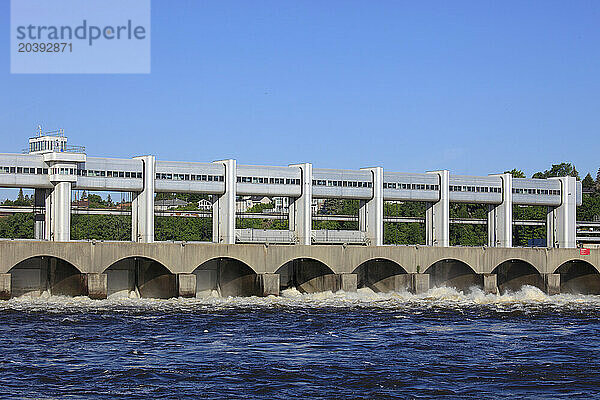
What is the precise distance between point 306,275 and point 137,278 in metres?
15.7

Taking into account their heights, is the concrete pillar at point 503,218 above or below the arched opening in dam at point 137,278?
above

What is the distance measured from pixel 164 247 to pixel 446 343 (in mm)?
30017

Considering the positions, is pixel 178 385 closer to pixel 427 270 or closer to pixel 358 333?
pixel 358 333

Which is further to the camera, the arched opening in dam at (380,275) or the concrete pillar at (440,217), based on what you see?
the concrete pillar at (440,217)

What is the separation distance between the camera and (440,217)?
91.9 m

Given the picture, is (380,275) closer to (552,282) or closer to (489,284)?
(489,284)

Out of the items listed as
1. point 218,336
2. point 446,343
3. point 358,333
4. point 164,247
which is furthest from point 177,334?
point 164,247

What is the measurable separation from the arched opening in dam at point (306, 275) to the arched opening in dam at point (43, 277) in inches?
727

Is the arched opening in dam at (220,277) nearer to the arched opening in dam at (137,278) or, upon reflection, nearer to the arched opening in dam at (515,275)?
the arched opening in dam at (137,278)

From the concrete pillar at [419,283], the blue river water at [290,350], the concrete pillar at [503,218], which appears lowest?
the blue river water at [290,350]

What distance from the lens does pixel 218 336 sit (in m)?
47.2

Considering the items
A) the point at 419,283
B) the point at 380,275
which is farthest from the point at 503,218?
the point at 419,283

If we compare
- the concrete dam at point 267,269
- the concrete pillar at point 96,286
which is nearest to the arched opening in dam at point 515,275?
the concrete dam at point 267,269

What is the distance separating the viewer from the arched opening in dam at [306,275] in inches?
3086
